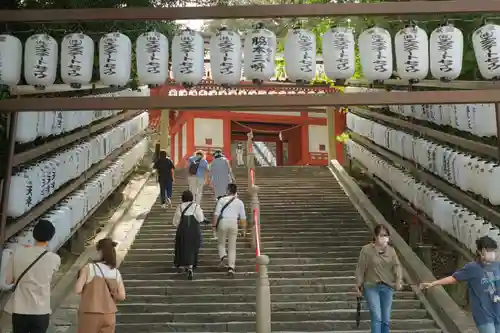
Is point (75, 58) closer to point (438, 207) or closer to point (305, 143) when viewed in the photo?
point (438, 207)

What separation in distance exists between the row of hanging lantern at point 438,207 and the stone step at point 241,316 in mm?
1434

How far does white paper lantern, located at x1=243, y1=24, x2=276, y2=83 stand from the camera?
6980 mm

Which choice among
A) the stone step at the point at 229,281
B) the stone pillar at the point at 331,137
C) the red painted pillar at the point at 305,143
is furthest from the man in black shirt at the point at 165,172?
the red painted pillar at the point at 305,143

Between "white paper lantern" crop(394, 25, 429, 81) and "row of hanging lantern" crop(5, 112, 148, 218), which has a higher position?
"white paper lantern" crop(394, 25, 429, 81)

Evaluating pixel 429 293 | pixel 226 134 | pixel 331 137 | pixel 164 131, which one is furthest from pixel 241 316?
pixel 226 134

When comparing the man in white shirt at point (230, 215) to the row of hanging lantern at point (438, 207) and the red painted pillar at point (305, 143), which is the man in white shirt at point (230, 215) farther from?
the red painted pillar at point (305, 143)

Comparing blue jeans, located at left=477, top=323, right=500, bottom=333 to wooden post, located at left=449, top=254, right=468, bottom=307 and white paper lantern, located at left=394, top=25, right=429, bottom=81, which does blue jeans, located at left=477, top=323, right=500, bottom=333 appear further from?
wooden post, located at left=449, top=254, right=468, bottom=307

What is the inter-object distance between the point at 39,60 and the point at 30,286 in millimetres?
2777

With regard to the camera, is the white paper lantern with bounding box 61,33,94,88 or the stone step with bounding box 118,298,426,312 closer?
the white paper lantern with bounding box 61,33,94,88

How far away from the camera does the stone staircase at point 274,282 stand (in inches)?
326

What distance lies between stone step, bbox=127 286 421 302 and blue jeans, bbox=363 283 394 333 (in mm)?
2647

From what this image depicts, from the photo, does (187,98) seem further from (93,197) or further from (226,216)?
(93,197)

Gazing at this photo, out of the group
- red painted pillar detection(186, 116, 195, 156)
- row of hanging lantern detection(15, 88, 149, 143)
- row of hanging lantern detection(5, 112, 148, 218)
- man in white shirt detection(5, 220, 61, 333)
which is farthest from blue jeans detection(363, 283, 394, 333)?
red painted pillar detection(186, 116, 195, 156)

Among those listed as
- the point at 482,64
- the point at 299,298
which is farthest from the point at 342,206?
the point at 482,64
